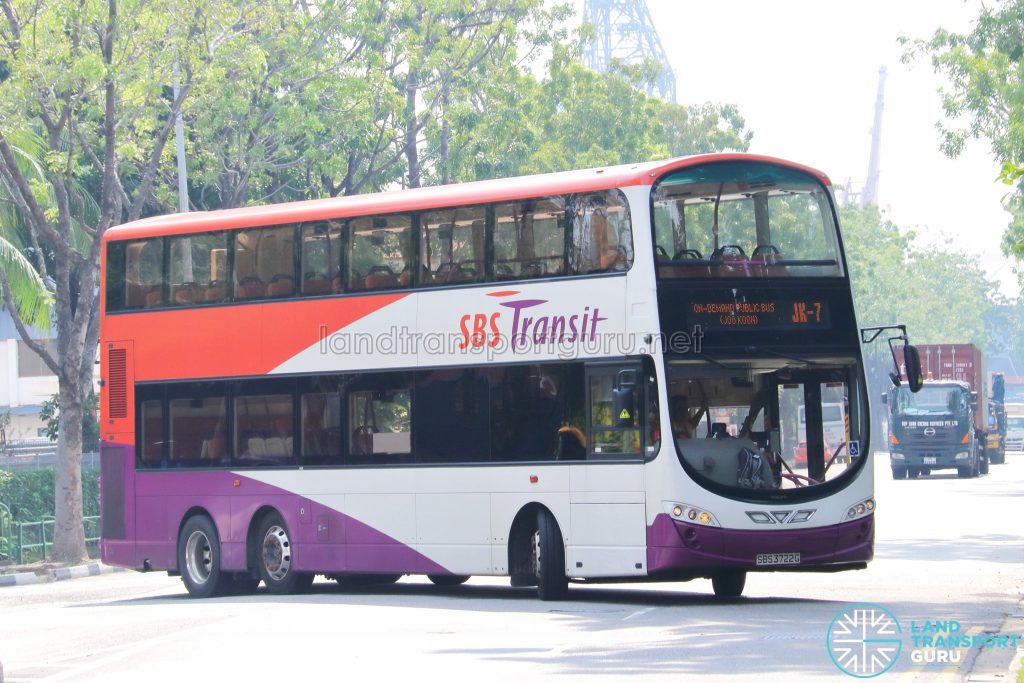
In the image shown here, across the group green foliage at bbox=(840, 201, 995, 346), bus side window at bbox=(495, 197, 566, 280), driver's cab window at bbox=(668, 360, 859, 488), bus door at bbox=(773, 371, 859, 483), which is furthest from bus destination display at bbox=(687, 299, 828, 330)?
green foliage at bbox=(840, 201, 995, 346)

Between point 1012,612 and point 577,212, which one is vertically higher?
point 577,212

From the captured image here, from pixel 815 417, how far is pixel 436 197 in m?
4.65

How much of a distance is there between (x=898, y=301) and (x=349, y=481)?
93316mm

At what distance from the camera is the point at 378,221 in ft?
61.1

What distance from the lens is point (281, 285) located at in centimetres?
1950

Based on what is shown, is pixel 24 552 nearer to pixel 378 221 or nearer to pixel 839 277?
pixel 378 221

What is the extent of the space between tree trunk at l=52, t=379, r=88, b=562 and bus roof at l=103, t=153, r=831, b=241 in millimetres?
8201

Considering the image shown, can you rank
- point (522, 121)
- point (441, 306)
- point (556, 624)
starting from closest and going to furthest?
point (556, 624)
point (441, 306)
point (522, 121)

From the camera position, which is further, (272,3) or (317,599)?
(272,3)

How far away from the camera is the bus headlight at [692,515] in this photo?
15.8 metres

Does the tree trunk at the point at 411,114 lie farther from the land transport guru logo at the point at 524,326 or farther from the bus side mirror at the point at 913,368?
the bus side mirror at the point at 913,368

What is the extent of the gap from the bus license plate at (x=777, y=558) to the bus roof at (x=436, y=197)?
3706 millimetres

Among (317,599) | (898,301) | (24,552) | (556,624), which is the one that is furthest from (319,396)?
(898,301)

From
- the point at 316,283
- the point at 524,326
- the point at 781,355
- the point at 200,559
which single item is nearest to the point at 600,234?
the point at 524,326
